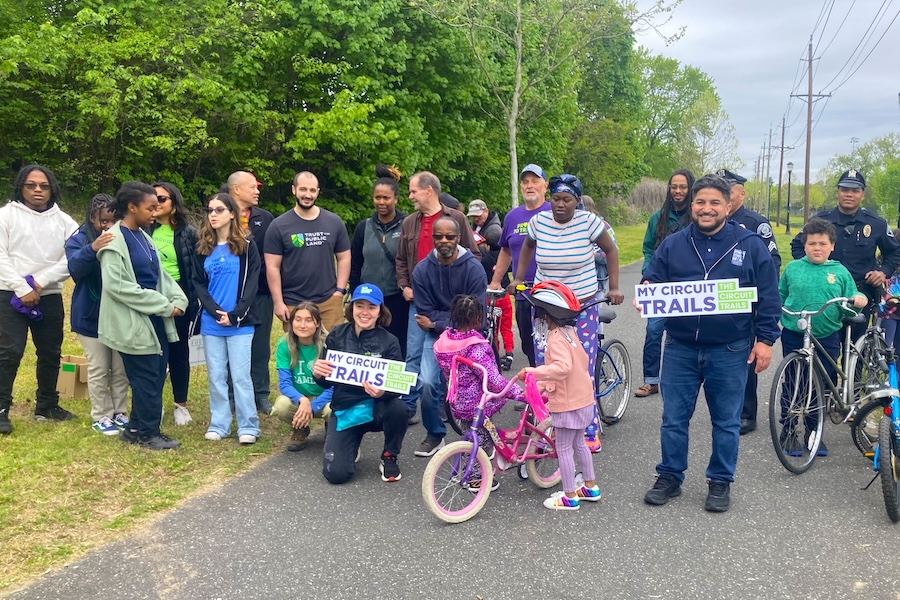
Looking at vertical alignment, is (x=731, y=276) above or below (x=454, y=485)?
above

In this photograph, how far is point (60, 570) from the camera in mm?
3873

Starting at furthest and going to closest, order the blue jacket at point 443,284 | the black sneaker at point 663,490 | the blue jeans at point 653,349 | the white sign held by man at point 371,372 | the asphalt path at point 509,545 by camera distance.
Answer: the blue jeans at point 653,349, the blue jacket at point 443,284, the white sign held by man at point 371,372, the black sneaker at point 663,490, the asphalt path at point 509,545

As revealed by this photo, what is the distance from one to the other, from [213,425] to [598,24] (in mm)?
20417

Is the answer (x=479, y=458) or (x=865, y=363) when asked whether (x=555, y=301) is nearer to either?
(x=479, y=458)

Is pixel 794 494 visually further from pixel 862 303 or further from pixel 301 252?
pixel 301 252

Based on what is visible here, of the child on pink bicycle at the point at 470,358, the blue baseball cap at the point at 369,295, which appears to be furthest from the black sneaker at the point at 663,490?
the blue baseball cap at the point at 369,295

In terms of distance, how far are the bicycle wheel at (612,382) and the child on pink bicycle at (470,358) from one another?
1.68 metres

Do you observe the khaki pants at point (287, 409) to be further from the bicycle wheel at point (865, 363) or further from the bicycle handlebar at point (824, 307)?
the bicycle wheel at point (865, 363)

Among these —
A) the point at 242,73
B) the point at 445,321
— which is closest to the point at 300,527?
the point at 445,321

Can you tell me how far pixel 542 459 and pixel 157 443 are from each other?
293 cm

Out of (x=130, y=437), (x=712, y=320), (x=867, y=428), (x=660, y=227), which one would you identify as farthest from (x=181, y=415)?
(x=867, y=428)

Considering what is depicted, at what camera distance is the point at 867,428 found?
5.34 meters

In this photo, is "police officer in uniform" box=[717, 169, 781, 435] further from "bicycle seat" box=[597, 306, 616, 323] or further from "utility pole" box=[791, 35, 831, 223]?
"utility pole" box=[791, 35, 831, 223]

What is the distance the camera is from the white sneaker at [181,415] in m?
6.41
